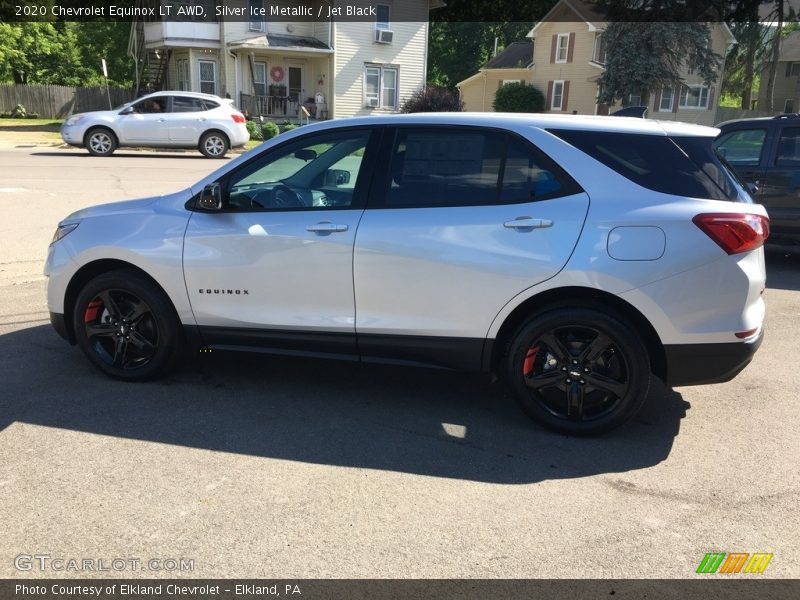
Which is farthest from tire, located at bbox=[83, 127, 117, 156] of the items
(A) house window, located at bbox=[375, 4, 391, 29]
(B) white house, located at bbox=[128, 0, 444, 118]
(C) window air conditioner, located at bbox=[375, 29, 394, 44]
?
(A) house window, located at bbox=[375, 4, 391, 29]

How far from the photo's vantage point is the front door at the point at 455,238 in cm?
383

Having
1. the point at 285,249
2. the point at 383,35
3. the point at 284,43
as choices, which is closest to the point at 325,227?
the point at 285,249

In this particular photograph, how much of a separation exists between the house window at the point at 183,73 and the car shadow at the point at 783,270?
93.7ft

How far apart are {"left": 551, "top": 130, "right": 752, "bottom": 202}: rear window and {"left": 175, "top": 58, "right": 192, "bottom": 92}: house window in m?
31.3

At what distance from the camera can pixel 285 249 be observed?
165 inches

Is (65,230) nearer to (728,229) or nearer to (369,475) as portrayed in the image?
(369,475)

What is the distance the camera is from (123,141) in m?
20.1

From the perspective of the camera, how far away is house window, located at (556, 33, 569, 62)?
138 feet

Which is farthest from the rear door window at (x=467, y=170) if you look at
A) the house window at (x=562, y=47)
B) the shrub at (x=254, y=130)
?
the house window at (x=562, y=47)

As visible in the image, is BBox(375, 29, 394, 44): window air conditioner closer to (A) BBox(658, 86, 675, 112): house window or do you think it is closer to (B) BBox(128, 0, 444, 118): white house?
(B) BBox(128, 0, 444, 118): white house

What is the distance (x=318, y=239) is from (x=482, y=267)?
3.31ft

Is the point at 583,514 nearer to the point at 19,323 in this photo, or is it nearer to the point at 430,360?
the point at 430,360

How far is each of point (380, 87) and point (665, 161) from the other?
32.0m

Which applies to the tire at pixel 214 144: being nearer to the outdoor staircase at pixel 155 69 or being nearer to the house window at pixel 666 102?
the outdoor staircase at pixel 155 69
